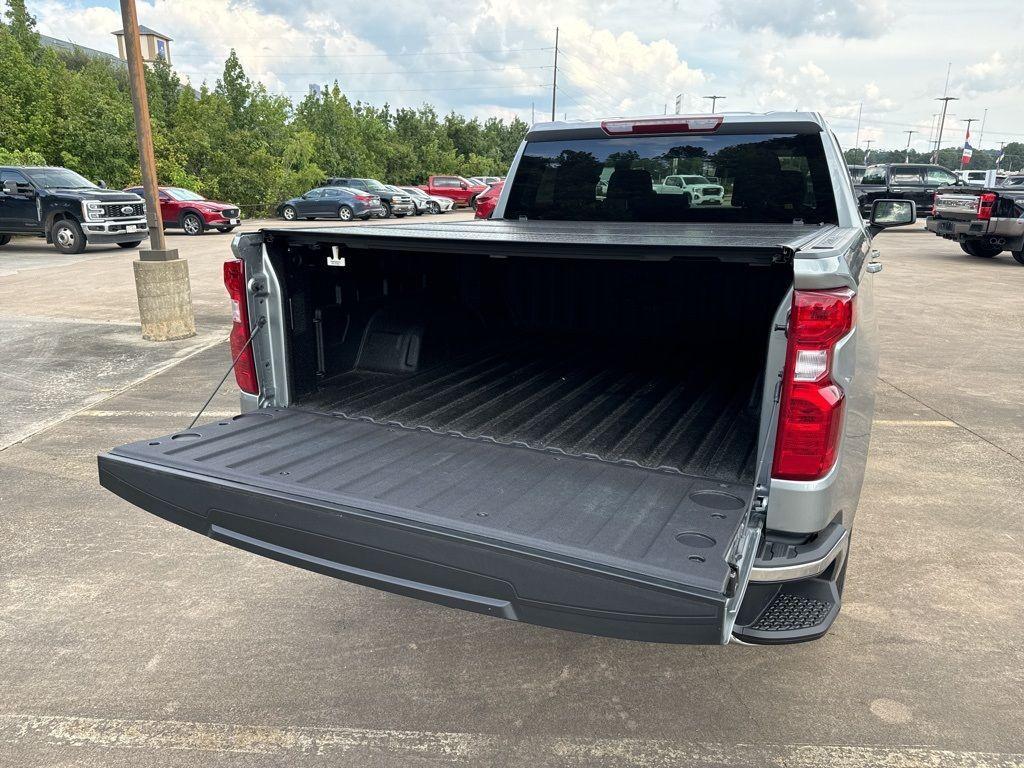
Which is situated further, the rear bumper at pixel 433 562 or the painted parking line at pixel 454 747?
the painted parking line at pixel 454 747

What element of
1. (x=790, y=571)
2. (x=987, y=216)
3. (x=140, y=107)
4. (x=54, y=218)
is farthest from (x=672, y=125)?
(x=54, y=218)

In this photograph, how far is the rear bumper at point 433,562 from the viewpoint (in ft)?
6.35

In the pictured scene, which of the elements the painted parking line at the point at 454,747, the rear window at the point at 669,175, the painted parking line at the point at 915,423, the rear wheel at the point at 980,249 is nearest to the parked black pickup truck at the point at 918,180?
the rear wheel at the point at 980,249

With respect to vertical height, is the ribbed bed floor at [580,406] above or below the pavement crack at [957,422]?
above

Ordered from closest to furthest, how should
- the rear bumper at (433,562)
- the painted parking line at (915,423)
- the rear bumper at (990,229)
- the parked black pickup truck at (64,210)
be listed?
the rear bumper at (433,562)
the painted parking line at (915,423)
the rear bumper at (990,229)
the parked black pickup truck at (64,210)

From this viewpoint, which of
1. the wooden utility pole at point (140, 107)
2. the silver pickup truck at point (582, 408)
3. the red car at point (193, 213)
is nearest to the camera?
the silver pickup truck at point (582, 408)

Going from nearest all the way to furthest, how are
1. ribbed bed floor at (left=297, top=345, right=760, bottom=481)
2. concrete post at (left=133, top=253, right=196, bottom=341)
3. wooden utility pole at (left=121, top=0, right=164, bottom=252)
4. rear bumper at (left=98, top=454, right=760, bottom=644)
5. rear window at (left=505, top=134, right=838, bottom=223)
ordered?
rear bumper at (left=98, top=454, right=760, bottom=644) → ribbed bed floor at (left=297, top=345, right=760, bottom=481) → rear window at (left=505, top=134, right=838, bottom=223) → wooden utility pole at (left=121, top=0, right=164, bottom=252) → concrete post at (left=133, top=253, right=196, bottom=341)

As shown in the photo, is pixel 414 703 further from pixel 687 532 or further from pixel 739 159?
pixel 739 159

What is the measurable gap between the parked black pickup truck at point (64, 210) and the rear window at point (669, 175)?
1523 centimetres

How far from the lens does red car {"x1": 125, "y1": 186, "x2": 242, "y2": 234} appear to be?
2322 centimetres

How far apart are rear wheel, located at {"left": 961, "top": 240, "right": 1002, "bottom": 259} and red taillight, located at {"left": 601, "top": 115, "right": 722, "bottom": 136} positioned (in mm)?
15619

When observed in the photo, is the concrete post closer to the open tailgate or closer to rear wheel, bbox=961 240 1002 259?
the open tailgate

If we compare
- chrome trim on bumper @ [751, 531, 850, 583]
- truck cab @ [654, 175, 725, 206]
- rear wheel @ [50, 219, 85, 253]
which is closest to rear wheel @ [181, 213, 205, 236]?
rear wheel @ [50, 219, 85, 253]

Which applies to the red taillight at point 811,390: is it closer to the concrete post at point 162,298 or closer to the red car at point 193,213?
the concrete post at point 162,298
